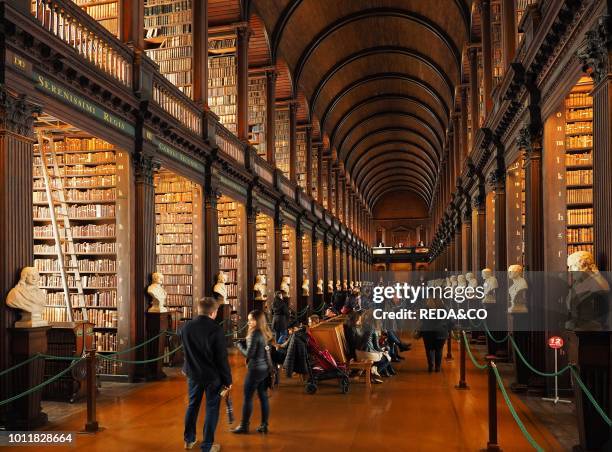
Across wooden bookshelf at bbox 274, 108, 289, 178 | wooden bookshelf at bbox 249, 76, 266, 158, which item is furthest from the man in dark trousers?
wooden bookshelf at bbox 274, 108, 289, 178

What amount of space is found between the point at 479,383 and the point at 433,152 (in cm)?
2999

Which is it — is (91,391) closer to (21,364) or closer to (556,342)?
(21,364)

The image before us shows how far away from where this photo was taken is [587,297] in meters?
5.38

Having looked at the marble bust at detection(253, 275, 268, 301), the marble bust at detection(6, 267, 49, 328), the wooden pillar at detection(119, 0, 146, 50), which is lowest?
the marble bust at detection(253, 275, 268, 301)

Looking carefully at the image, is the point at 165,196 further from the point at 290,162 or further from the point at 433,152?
the point at 433,152

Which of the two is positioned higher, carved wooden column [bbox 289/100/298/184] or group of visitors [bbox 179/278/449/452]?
carved wooden column [bbox 289/100/298/184]

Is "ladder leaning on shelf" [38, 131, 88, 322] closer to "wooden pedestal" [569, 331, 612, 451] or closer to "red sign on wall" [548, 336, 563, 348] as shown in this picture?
"red sign on wall" [548, 336, 563, 348]

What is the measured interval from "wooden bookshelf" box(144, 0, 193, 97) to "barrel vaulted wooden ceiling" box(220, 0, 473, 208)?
2.29 m

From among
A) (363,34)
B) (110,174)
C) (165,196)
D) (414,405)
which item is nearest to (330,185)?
(363,34)

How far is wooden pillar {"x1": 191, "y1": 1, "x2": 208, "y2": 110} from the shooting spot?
11.8m

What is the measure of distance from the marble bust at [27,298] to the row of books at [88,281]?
305cm

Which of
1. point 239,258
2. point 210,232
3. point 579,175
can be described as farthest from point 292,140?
point 579,175

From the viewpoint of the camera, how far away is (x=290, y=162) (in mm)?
20578

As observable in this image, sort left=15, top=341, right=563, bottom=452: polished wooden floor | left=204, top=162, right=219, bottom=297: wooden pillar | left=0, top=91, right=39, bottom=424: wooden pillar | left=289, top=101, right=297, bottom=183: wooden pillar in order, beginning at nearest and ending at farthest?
left=15, top=341, right=563, bottom=452: polished wooden floor, left=0, top=91, right=39, bottom=424: wooden pillar, left=204, top=162, right=219, bottom=297: wooden pillar, left=289, top=101, right=297, bottom=183: wooden pillar
